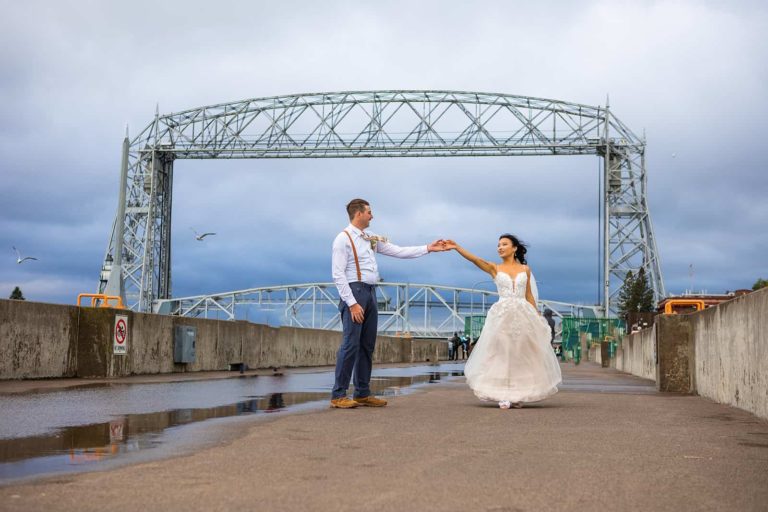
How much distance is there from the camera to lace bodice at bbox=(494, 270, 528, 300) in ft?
31.8

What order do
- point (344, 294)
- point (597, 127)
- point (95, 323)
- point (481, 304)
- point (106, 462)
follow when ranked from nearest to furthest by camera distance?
point (106, 462) → point (344, 294) → point (95, 323) → point (597, 127) → point (481, 304)

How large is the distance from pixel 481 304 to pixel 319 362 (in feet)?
387

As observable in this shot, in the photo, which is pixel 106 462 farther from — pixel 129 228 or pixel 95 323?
pixel 129 228

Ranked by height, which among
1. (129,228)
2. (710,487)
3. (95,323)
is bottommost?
(710,487)

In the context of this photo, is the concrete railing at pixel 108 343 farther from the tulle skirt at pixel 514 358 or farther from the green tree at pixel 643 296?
the green tree at pixel 643 296

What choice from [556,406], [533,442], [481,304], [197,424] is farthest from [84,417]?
[481,304]

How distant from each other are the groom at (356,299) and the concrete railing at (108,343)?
5.65m

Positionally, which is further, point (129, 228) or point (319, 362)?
point (129, 228)

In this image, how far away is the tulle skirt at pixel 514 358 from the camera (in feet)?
30.4

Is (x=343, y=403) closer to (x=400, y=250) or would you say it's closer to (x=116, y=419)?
(x=400, y=250)

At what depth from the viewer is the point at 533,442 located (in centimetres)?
592

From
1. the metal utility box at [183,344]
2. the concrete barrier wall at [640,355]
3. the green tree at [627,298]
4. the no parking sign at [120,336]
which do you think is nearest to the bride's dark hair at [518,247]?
the concrete barrier wall at [640,355]

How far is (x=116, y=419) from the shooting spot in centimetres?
725

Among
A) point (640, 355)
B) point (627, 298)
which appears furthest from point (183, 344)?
point (627, 298)
